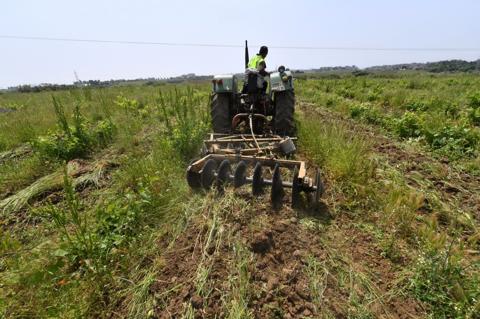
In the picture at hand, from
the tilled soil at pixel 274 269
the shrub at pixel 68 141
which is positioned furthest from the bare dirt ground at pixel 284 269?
the shrub at pixel 68 141

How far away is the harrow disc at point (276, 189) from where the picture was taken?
2.58 meters

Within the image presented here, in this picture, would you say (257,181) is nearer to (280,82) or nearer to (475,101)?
(280,82)

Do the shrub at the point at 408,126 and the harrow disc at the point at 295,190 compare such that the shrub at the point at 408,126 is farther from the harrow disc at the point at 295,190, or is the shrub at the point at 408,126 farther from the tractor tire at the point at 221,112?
the harrow disc at the point at 295,190

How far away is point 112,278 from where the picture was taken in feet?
5.92

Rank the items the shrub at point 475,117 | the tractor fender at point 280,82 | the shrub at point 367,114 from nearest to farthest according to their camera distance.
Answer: the tractor fender at point 280,82 < the shrub at point 475,117 < the shrub at point 367,114

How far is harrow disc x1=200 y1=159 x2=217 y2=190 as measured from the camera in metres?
2.88

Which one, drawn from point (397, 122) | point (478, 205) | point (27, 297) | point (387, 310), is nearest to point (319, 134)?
point (478, 205)

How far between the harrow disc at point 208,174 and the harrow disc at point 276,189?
2.41ft

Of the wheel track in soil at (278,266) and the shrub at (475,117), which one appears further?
the shrub at (475,117)

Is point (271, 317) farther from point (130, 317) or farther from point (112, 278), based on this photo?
point (112, 278)

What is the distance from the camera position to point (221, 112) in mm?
4688

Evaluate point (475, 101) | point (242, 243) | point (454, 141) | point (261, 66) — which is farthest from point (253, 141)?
point (475, 101)

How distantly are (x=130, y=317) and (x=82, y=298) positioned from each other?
1.19ft

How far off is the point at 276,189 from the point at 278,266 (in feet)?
2.92
